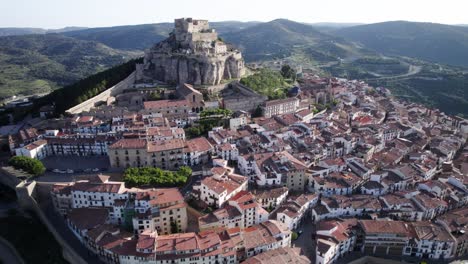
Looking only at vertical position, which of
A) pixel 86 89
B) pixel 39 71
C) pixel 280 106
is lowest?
pixel 39 71

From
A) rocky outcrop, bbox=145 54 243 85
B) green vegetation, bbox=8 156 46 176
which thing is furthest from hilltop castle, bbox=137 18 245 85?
green vegetation, bbox=8 156 46 176

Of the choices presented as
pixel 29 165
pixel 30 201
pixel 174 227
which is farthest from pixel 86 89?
pixel 174 227

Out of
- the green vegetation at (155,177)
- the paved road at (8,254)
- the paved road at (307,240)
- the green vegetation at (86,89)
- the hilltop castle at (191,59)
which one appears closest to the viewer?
the paved road at (307,240)

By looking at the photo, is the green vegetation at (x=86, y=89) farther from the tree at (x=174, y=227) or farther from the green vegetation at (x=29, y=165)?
the tree at (x=174, y=227)

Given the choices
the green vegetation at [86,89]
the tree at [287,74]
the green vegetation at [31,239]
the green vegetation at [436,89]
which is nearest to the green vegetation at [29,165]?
the green vegetation at [31,239]

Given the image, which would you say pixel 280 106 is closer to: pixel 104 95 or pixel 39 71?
pixel 104 95

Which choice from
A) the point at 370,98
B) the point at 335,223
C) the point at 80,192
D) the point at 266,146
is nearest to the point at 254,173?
the point at 266,146
